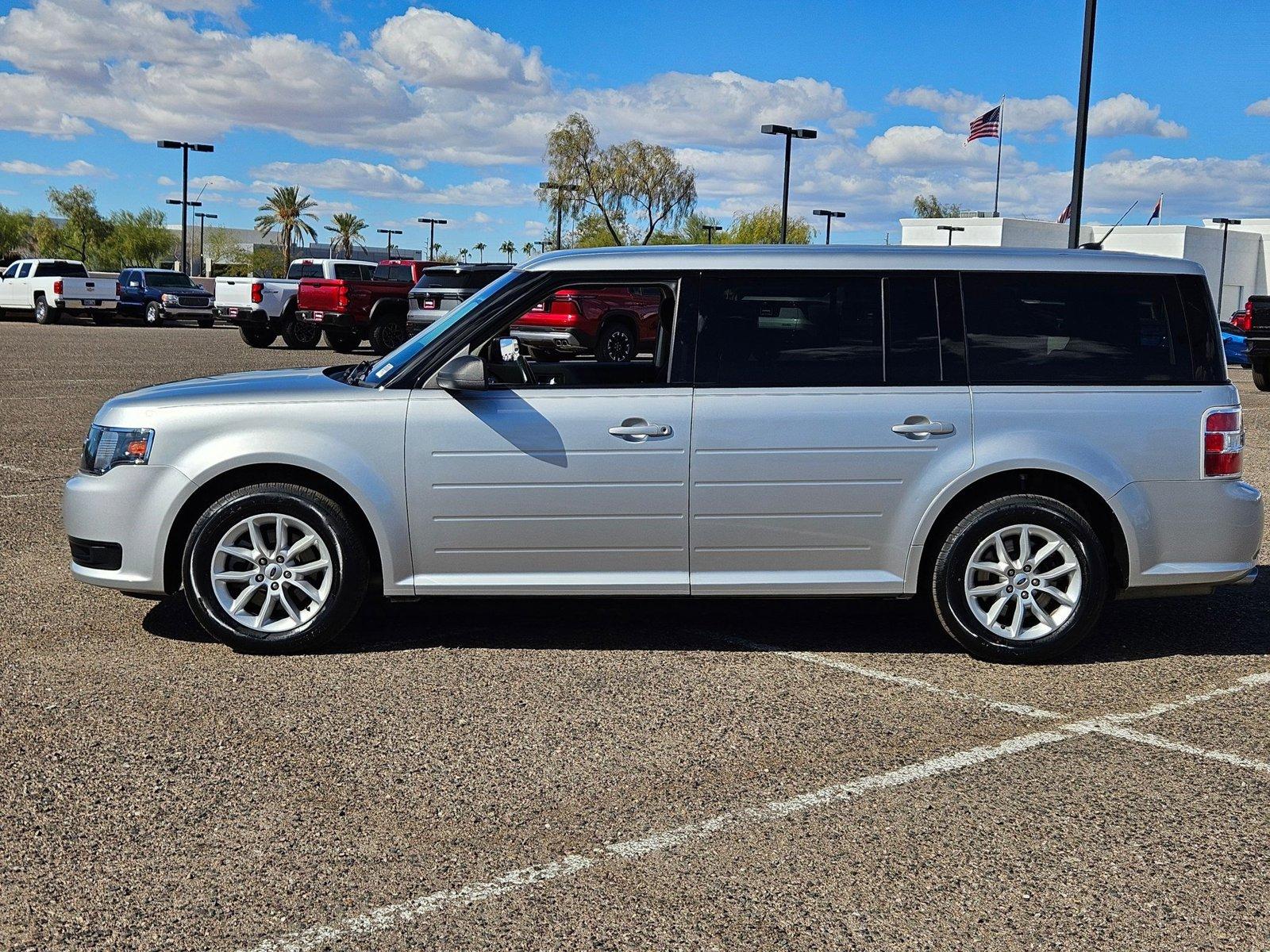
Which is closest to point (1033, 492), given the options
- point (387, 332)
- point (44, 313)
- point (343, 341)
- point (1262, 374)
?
point (1262, 374)

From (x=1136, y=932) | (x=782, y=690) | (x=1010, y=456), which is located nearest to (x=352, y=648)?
(x=782, y=690)


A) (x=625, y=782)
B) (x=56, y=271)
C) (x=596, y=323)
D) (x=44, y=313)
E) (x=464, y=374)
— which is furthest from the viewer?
(x=56, y=271)

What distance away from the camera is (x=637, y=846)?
4039 millimetres

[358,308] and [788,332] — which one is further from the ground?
[358,308]

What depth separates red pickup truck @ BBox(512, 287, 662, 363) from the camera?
6.23m

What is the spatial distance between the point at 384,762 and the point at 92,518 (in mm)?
2180

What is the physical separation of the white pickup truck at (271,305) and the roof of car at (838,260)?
23.0 metres

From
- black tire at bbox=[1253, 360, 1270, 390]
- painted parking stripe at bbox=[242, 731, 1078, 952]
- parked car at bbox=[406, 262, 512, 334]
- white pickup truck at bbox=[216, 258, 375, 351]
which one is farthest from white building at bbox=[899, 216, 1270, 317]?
painted parking stripe at bbox=[242, 731, 1078, 952]

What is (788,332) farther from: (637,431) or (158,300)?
(158,300)

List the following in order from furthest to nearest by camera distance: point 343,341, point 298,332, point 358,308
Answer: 1. point 343,341
2. point 298,332
3. point 358,308

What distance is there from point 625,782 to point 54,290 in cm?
4125

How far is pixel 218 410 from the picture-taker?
19.9 ft

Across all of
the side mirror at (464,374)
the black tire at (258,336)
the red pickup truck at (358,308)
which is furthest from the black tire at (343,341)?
the side mirror at (464,374)

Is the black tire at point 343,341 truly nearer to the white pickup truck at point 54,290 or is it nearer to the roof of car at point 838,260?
the white pickup truck at point 54,290
